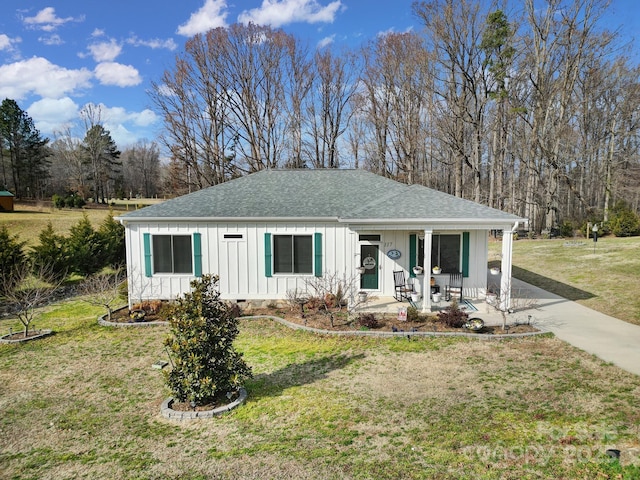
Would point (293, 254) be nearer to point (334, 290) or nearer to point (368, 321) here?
point (334, 290)

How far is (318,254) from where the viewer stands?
12305 millimetres

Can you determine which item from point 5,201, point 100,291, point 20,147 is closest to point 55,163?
point 20,147

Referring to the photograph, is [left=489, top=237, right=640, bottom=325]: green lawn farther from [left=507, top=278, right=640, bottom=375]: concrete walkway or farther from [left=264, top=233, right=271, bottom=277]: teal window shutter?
[left=264, top=233, right=271, bottom=277]: teal window shutter

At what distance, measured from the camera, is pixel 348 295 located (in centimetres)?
1213

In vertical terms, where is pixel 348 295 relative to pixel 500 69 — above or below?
below

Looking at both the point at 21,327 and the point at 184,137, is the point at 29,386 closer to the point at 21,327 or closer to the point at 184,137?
the point at 21,327

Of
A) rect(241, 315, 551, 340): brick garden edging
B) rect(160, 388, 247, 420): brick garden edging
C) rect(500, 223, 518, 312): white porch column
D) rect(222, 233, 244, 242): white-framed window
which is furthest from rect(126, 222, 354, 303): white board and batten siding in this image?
rect(160, 388, 247, 420): brick garden edging

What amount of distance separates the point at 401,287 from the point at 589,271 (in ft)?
29.0

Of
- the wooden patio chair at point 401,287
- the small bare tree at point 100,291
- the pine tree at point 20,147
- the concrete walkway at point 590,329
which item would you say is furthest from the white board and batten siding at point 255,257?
the pine tree at point 20,147

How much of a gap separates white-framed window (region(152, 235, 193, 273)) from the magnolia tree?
643 cm

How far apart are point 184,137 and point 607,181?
32.5m

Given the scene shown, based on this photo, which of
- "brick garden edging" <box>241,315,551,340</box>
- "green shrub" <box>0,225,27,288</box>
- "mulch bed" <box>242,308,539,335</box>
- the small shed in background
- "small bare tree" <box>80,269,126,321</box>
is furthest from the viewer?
the small shed in background

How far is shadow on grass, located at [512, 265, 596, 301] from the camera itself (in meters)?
12.9

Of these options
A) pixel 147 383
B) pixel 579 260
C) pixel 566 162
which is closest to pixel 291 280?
pixel 147 383
